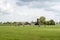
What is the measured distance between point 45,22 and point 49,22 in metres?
6.50

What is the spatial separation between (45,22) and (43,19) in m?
8.97

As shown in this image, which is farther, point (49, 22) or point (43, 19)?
point (43, 19)

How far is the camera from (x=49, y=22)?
160m

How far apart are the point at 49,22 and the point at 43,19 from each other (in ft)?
49.2

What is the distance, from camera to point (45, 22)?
166 meters

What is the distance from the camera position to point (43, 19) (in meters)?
174
